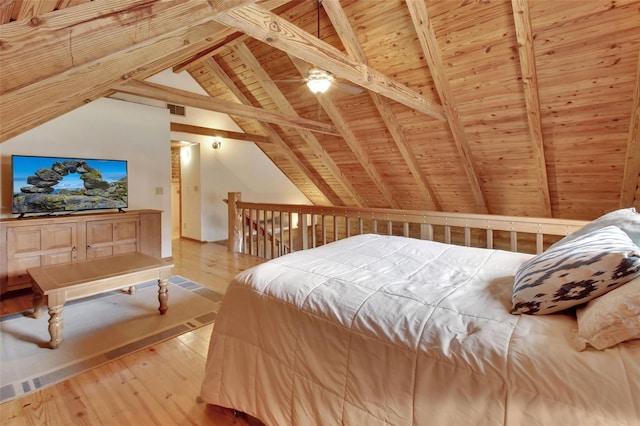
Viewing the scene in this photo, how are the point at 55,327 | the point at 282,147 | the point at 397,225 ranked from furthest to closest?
the point at 397,225 < the point at 282,147 < the point at 55,327

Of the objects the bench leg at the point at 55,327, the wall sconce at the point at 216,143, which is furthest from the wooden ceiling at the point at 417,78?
the bench leg at the point at 55,327

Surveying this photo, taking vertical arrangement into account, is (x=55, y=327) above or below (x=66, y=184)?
below

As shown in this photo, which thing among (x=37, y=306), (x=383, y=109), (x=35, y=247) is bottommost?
(x=37, y=306)

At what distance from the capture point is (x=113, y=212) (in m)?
4.00

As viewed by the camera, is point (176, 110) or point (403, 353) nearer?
point (403, 353)

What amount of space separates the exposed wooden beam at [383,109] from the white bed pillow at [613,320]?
3615 millimetres

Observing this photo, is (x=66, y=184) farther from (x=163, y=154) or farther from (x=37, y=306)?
(x=37, y=306)

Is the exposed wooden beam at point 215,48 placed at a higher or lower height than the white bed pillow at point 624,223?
higher

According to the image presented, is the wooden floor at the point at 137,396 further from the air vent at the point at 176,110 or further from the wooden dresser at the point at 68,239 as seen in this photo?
the air vent at the point at 176,110

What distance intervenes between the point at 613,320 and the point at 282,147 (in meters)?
6.10

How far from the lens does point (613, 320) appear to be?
2.63 feet

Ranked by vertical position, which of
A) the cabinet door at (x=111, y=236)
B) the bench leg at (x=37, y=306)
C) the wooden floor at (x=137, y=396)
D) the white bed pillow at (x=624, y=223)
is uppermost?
the white bed pillow at (x=624, y=223)

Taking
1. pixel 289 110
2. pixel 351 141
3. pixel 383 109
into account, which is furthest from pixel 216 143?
pixel 383 109

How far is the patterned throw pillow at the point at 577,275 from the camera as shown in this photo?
0.93 meters
